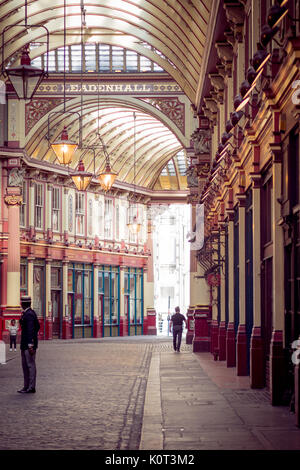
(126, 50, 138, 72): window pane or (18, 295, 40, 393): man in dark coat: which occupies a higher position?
(126, 50, 138, 72): window pane

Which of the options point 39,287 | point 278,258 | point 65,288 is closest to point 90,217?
point 65,288

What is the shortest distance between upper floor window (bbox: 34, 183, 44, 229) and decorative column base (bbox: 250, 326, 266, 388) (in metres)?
31.0

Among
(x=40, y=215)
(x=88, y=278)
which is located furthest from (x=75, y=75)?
(x=88, y=278)

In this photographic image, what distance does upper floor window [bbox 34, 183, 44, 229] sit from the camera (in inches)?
1879

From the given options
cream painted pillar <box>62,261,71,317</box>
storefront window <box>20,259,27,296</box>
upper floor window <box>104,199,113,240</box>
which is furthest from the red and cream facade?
upper floor window <box>104,199,113,240</box>

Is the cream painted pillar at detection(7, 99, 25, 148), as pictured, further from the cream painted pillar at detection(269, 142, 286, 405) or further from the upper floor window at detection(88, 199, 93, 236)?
the cream painted pillar at detection(269, 142, 286, 405)

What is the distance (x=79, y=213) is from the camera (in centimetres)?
5222

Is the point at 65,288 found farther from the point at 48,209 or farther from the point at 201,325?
the point at 201,325

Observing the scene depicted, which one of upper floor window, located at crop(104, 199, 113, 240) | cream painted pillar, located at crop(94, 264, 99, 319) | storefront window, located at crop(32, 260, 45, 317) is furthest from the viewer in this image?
upper floor window, located at crop(104, 199, 113, 240)

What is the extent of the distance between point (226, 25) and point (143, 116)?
2939cm

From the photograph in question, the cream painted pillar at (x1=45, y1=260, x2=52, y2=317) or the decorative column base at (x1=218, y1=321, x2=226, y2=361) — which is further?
the cream painted pillar at (x1=45, y1=260, x2=52, y2=317)

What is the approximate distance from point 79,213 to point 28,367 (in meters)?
34.6

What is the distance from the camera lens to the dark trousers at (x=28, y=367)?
17.6m

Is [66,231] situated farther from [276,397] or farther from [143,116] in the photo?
[276,397]
